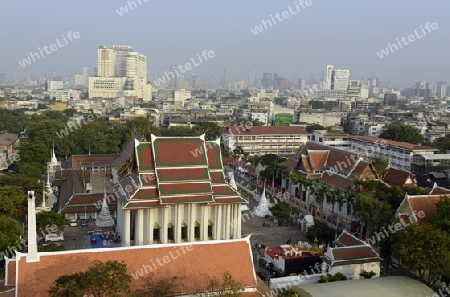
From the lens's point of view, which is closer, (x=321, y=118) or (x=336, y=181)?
(x=336, y=181)

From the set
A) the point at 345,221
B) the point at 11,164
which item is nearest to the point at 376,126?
→ the point at 345,221

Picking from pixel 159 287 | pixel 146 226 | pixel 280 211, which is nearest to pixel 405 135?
pixel 280 211

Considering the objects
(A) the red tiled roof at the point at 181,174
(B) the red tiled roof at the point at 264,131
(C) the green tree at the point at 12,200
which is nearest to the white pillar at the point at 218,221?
(A) the red tiled roof at the point at 181,174

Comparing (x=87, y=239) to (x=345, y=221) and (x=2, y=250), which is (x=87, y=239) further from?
(x=345, y=221)

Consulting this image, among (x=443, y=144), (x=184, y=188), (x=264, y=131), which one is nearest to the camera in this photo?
(x=184, y=188)

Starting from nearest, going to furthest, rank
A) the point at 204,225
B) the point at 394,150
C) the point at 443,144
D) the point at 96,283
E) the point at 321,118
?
the point at 96,283, the point at 204,225, the point at 394,150, the point at 443,144, the point at 321,118

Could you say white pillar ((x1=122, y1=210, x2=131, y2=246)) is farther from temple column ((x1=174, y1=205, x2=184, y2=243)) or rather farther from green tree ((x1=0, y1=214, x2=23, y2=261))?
green tree ((x1=0, y1=214, x2=23, y2=261))

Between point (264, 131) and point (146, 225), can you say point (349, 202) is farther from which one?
point (264, 131)
